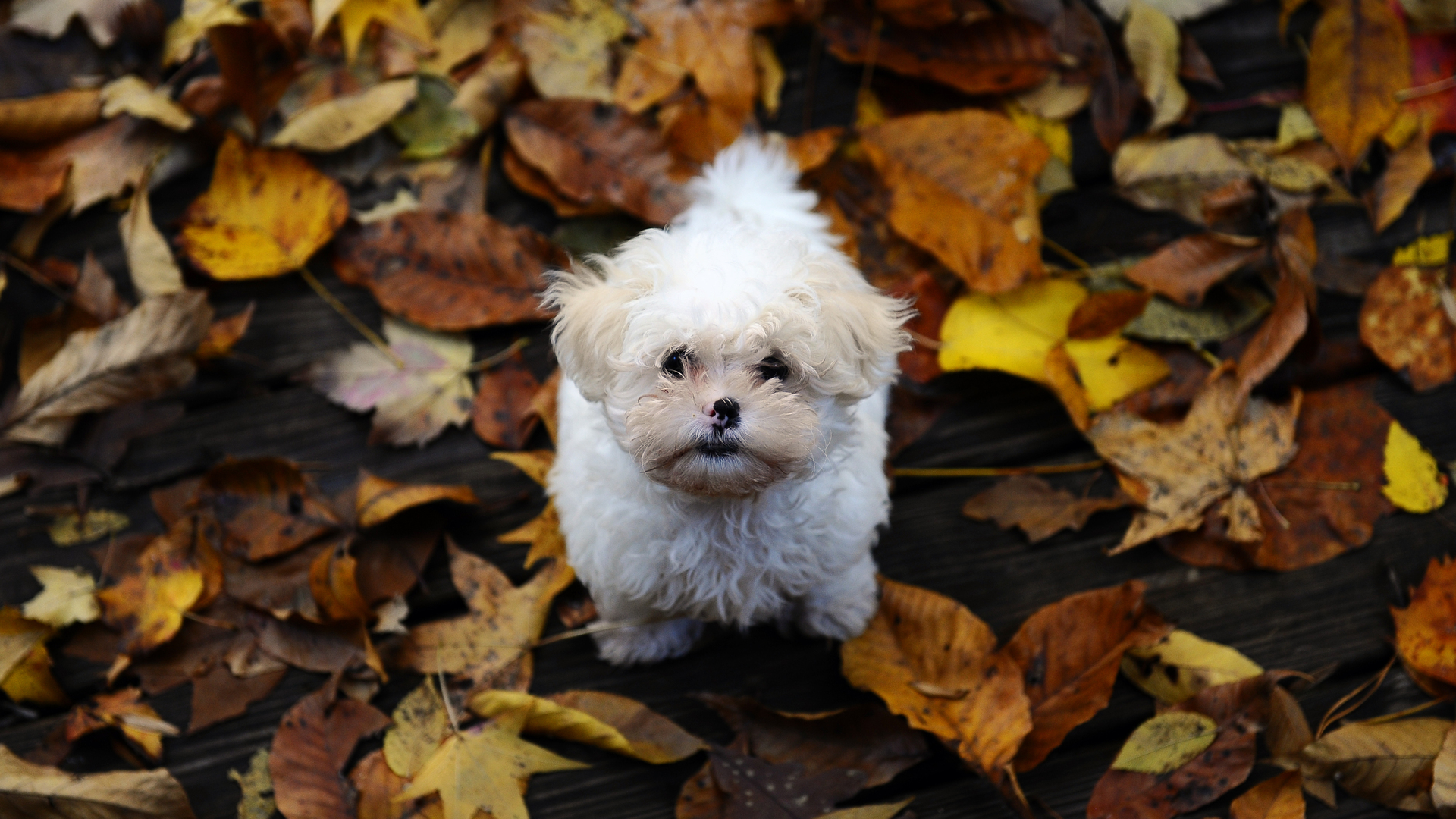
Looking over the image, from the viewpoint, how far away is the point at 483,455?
2518 millimetres

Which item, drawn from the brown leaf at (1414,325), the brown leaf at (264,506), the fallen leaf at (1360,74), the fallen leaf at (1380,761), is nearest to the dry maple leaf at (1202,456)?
the brown leaf at (1414,325)

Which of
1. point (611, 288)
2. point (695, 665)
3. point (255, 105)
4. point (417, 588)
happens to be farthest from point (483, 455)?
point (255, 105)

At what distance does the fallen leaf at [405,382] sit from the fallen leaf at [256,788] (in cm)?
83

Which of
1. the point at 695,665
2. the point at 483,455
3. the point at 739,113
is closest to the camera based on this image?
the point at 695,665

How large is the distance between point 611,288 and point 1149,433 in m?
1.49

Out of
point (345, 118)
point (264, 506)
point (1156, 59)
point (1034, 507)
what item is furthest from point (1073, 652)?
point (345, 118)

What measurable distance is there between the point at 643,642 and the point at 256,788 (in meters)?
0.96

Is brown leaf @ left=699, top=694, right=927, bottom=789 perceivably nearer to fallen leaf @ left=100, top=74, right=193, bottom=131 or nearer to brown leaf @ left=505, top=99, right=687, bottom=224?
brown leaf @ left=505, top=99, right=687, bottom=224

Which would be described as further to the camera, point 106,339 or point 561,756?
point 106,339

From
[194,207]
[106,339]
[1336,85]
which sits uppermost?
[1336,85]

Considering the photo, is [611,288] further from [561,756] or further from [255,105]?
[255,105]

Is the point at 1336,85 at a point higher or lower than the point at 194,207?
higher

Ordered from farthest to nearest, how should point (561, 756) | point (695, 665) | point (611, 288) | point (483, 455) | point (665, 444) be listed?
point (483, 455) < point (695, 665) < point (561, 756) < point (611, 288) < point (665, 444)

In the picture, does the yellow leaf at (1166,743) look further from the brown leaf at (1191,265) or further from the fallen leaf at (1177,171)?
the fallen leaf at (1177,171)
